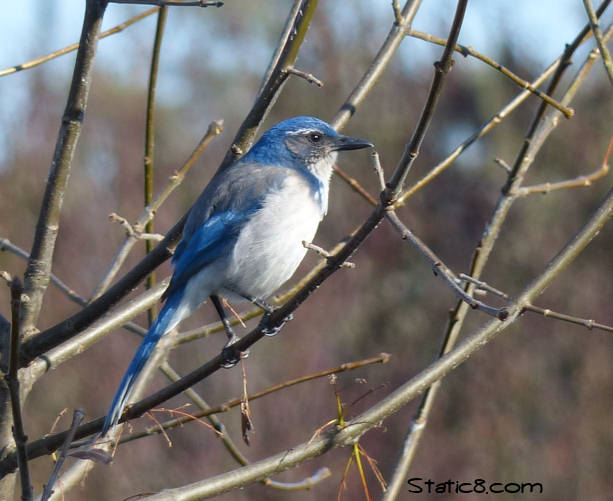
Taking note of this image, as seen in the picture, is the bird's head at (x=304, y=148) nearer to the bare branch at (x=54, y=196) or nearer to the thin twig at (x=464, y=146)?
the thin twig at (x=464, y=146)

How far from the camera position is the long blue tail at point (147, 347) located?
9.35 feet

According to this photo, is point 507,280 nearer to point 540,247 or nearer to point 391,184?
point 540,247

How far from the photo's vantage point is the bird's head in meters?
4.08

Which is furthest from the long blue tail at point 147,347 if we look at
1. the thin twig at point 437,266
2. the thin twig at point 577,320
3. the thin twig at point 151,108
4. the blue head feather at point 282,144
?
the thin twig at point 577,320

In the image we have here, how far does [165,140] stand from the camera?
21594 millimetres

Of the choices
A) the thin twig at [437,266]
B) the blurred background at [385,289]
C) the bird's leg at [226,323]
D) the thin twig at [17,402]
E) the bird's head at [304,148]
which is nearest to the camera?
the thin twig at [17,402]

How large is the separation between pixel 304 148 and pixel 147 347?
1507mm

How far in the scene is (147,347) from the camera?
3.13 meters

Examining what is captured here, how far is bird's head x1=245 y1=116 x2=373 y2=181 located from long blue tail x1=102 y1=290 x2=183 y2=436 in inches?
42.5

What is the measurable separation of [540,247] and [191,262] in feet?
40.8

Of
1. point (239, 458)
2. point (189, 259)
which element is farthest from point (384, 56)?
point (239, 458)

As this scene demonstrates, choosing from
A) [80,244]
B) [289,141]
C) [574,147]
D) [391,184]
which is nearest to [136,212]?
[80,244]

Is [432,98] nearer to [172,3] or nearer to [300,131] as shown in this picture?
[172,3]

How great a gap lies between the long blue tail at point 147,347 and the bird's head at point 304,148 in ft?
3.54
